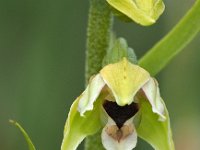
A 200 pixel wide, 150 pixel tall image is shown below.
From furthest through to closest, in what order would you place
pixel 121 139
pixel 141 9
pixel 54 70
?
1. pixel 54 70
2. pixel 121 139
3. pixel 141 9

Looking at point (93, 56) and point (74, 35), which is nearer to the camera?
point (93, 56)

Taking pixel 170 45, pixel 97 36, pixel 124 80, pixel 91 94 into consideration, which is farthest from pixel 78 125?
pixel 170 45

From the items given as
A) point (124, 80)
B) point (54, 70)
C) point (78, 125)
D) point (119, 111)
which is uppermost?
point (124, 80)

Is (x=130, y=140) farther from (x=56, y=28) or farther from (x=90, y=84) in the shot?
(x=56, y=28)

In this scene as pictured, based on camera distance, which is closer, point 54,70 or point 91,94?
point 91,94

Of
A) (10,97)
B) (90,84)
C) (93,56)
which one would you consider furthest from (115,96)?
(10,97)

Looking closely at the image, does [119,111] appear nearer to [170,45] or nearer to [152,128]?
[152,128]

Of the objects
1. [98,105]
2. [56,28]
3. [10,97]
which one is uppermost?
[98,105]

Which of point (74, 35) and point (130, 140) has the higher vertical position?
point (130, 140)
